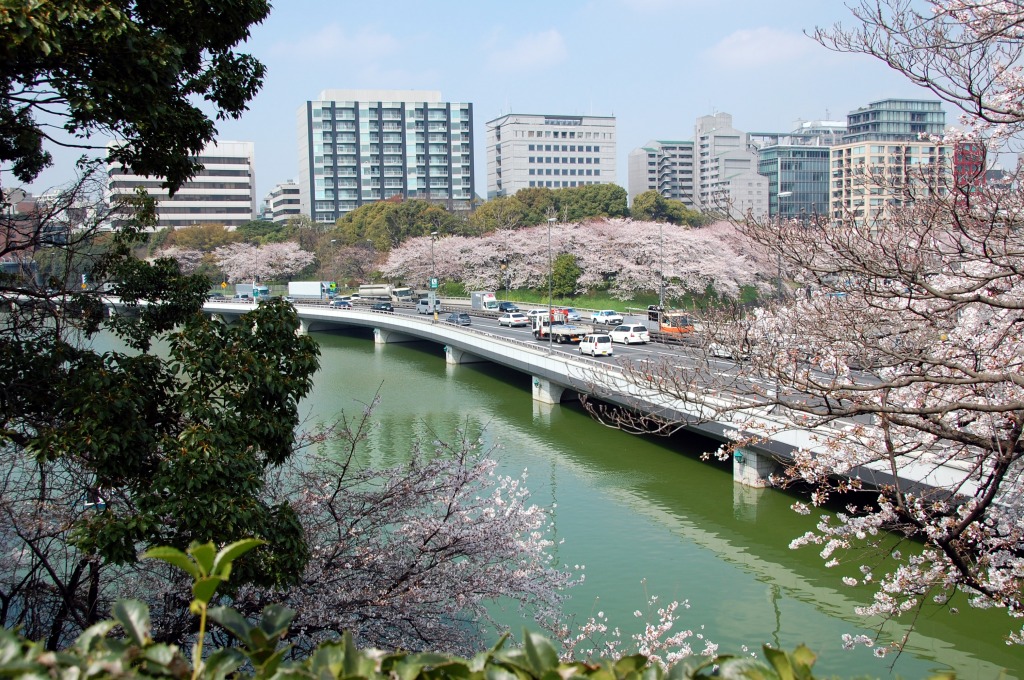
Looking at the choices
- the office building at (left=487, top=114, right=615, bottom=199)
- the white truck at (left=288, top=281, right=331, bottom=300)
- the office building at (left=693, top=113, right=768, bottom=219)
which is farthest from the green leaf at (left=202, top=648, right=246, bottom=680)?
the office building at (left=487, top=114, right=615, bottom=199)

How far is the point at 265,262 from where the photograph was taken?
73.4 m

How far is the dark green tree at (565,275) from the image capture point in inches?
2141

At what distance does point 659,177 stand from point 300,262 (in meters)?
58.7

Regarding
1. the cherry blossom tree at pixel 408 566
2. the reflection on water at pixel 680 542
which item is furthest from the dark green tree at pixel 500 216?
the cherry blossom tree at pixel 408 566

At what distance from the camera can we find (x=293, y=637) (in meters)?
7.43

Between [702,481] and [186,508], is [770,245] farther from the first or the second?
[702,481]

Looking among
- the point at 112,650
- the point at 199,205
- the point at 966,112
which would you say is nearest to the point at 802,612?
the point at 966,112

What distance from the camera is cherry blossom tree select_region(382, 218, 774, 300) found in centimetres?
5034

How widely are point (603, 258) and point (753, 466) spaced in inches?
1501

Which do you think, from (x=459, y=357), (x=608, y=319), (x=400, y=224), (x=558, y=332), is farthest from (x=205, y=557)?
(x=400, y=224)

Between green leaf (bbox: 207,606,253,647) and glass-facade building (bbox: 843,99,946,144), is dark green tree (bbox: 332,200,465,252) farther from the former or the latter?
green leaf (bbox: 207,606,253,647)

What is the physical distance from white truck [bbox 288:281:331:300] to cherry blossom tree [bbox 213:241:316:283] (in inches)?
374

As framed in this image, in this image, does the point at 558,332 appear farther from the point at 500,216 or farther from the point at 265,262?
the point at 265,262

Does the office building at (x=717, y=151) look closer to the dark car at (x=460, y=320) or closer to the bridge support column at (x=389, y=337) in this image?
the bridge support column at (x=389, y=337)
